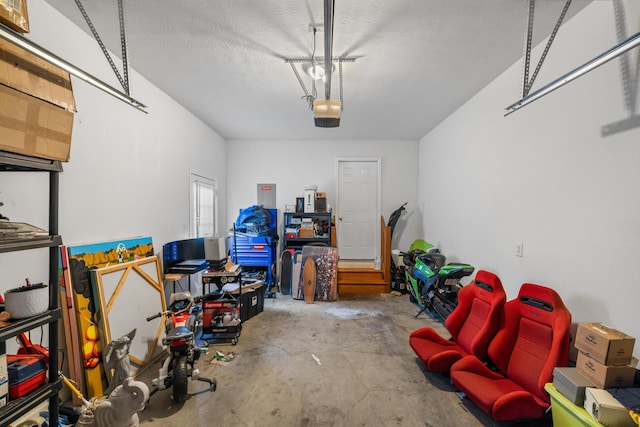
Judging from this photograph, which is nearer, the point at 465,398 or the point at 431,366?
the point at 465,398

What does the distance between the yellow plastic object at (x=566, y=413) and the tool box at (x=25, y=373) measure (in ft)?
9.34

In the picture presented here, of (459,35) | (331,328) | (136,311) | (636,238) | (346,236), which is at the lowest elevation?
(331,328)

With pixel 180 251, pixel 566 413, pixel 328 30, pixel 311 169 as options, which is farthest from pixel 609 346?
pixel 311 169

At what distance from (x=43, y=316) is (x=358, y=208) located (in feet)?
15.4

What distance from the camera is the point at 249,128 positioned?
15.0 ft

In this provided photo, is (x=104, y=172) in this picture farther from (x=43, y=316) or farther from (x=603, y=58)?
(x=603, y=58)

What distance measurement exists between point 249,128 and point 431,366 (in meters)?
4.38

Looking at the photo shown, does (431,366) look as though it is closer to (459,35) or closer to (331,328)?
(331,328)

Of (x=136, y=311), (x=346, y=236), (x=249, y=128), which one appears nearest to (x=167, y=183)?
(x=136, y=311)

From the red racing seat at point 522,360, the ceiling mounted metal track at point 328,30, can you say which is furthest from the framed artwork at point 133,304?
the red racing seat at point 522,360

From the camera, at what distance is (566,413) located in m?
1.42

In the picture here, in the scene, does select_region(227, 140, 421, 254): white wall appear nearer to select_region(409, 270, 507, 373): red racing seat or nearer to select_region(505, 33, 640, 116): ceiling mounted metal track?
select_region(409, 270, 507, 373): red racing seat

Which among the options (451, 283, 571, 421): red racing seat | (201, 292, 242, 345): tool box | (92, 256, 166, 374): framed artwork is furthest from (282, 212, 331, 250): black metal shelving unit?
(451, 283, 571, 421): red racing seat

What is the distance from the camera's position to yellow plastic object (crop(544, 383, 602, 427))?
1.31 m
